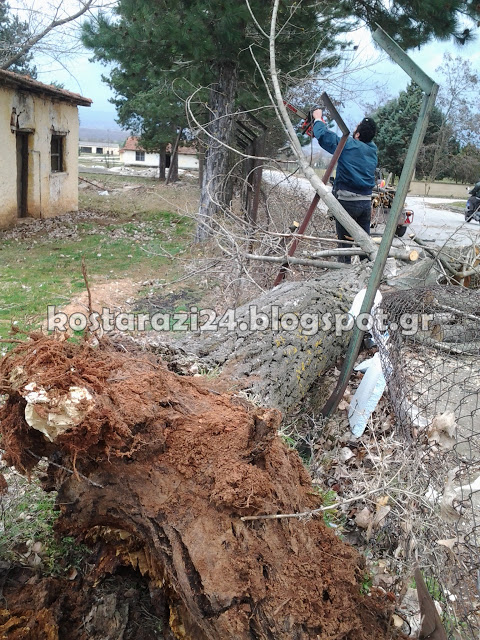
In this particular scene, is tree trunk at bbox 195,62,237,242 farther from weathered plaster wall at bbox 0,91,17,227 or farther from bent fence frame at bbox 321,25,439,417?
bent fence frame at bbox 321,25,439,417

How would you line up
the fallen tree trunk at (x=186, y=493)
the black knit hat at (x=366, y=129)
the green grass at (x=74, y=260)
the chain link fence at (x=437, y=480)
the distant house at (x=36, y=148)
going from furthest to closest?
the distant house at (x=36, y=148)
the green grass at (x=74, y=260)
the black knit hat at (x=366, y=129)
the chain link fence at (x=437, y=480)
the fallen tree trunk at (x=186, y=493)

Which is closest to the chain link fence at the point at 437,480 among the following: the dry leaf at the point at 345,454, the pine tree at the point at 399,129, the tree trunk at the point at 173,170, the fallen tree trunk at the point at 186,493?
the fallen tree trunk at the point at 186,493

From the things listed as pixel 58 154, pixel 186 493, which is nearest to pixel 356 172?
pixel 186 493

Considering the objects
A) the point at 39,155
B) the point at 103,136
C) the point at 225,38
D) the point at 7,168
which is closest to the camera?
the point at 225,38

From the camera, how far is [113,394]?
174 cm

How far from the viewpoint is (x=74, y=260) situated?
9.47 meters

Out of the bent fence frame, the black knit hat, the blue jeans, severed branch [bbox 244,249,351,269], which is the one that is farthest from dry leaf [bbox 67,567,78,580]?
the black knit hat

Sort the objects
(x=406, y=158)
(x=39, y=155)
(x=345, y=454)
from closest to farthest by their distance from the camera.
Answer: (x=406, y=158) < (x=345, y=454) < (x=39, y=155)

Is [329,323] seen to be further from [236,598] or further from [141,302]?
[141,302]


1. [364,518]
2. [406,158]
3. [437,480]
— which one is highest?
[406,158]

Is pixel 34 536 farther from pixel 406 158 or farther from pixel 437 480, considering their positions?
pixel 406 158

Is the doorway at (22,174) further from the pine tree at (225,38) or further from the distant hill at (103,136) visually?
the distant hill at (103,136)

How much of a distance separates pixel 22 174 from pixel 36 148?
2.29 feet

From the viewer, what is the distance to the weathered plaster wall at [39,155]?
1136 centimetres
